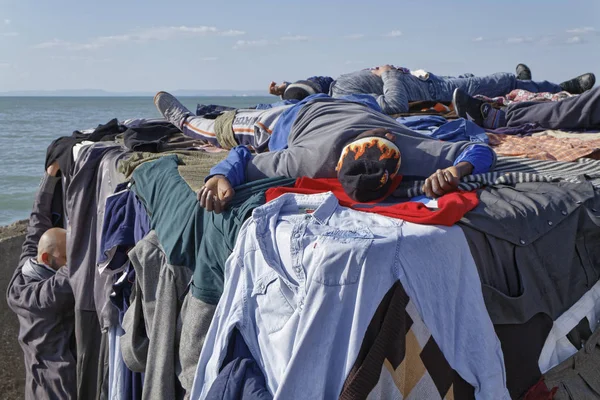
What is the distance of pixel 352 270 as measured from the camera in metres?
2.05

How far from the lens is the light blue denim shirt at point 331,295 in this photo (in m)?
2.07

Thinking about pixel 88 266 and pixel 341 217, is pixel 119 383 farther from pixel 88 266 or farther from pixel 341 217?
pixel 341 217

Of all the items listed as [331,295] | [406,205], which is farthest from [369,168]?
[331,295]

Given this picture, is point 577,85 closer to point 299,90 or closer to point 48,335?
point 299,90

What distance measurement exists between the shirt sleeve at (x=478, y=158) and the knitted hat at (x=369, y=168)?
1.06ft

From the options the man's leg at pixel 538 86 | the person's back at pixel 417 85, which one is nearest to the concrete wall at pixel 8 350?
the person's back at pixel 417 85

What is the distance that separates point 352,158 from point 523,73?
6894 millimetres

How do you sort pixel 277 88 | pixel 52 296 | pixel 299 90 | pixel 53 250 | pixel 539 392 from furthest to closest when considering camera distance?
1. pixel 277 88
2. pixel 299 90
3. pixel 53 250
4. pixel 52 296
5. pixel 539 392

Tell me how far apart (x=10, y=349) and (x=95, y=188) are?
1.74 metres

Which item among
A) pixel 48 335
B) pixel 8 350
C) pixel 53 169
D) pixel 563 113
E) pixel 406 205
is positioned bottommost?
pixel 8 350

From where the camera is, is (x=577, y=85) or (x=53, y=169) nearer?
(x=53, y=169)

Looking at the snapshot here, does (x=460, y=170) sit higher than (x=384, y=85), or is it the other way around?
(x=384, y=85)

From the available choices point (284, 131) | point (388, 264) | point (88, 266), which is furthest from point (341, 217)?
point (88, 266)

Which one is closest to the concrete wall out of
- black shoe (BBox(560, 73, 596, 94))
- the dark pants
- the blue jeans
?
the dark pants
